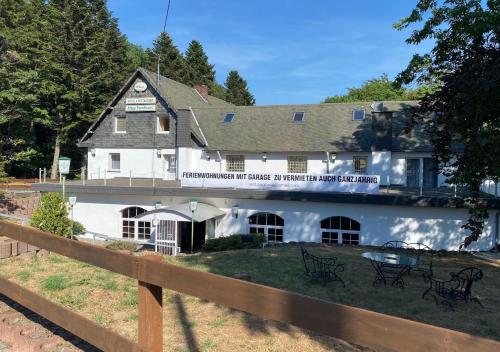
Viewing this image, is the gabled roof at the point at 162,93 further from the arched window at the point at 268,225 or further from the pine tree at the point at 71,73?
the pine tree at the point at 71,73

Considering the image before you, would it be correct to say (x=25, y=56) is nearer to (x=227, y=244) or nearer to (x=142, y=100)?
(x=142, y=100)

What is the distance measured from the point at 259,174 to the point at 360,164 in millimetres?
8478

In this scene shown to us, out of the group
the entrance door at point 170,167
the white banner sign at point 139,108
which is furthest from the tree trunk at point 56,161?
the entrance door at point 170,167

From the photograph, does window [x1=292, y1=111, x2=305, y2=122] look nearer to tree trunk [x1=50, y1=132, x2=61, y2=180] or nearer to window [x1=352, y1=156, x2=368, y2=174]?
window [x1=352, y1=156, x2=368, y2=174]

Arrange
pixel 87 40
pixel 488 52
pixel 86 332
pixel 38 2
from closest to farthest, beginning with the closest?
pixel 86 332 → pixel 488 52 → pixel 87 40 → pixel 38 2

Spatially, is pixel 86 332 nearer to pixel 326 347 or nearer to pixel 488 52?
pixel 326 347

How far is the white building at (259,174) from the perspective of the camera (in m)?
19.8

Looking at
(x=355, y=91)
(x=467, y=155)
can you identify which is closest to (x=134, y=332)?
(x=467, y=155)

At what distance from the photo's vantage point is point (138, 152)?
30844 millimetres

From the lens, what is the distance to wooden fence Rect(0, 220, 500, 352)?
5.89 ft

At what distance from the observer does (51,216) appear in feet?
54.6

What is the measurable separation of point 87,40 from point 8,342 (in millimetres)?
44626

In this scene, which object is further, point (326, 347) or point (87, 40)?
point (87, 40)

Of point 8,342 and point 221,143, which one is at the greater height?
point 221,143
